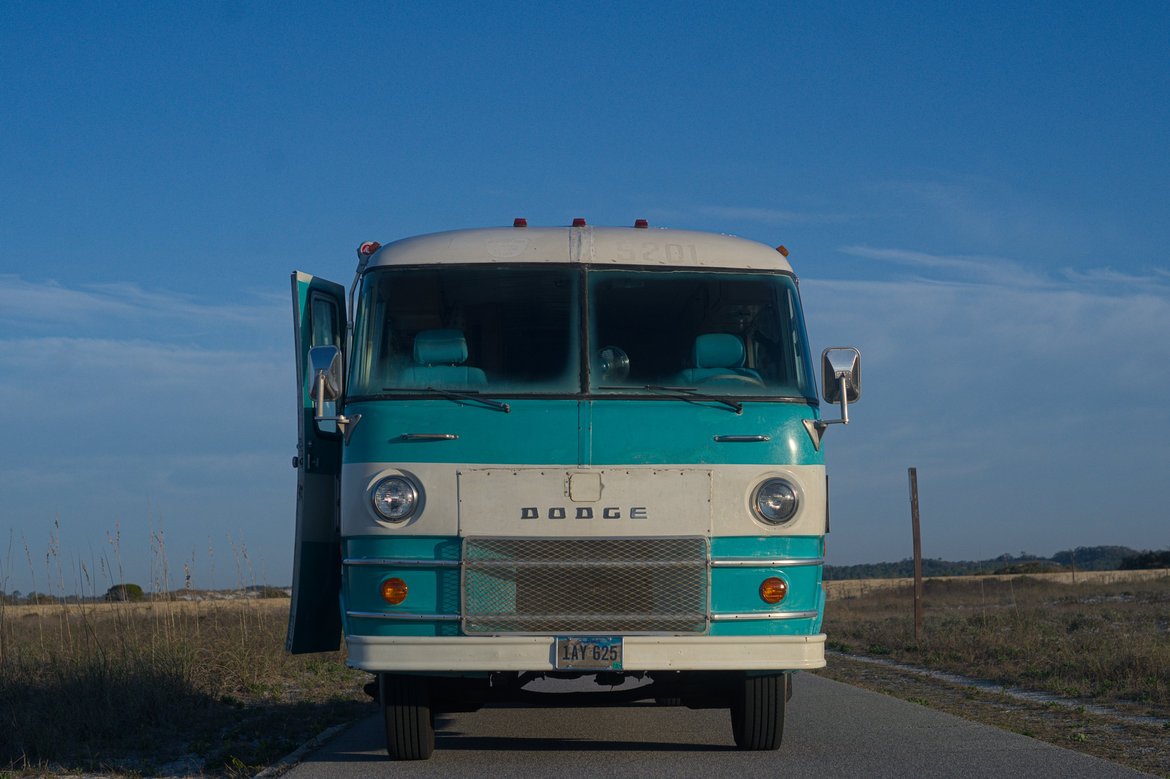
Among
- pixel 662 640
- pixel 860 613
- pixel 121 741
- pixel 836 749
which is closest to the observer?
pixel 662 640

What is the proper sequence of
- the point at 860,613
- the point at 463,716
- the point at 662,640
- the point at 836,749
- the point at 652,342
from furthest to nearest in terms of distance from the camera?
the point at 860,613, the point at 463,716, the point at 836,749, the point at 652,342, the point at 662,640

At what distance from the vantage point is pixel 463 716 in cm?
1105

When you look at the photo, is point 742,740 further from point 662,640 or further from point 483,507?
point 483,507

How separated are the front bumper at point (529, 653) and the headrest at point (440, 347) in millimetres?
1640

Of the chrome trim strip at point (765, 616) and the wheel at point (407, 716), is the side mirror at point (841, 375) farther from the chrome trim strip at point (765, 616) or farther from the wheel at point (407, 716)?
the wheel at point (407, 716)

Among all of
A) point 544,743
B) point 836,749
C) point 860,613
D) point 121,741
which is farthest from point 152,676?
point 860,613

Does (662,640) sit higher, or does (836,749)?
(662,640)

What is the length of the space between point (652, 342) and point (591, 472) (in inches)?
37.6

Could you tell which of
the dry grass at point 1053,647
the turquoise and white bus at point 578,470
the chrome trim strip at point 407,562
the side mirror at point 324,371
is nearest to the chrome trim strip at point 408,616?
the turquoise and white bus at point 578,470

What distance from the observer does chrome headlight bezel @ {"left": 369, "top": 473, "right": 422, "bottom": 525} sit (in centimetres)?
738

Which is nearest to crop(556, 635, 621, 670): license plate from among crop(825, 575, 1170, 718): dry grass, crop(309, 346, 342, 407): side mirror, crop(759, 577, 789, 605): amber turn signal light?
crop(759, 577, 789, 605): amber turn signal light

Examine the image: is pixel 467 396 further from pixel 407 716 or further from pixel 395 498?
pixel 407 716

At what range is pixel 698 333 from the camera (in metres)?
8.05

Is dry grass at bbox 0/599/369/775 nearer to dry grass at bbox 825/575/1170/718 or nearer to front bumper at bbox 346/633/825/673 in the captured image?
front bumper at bbox 346/633/825/673
